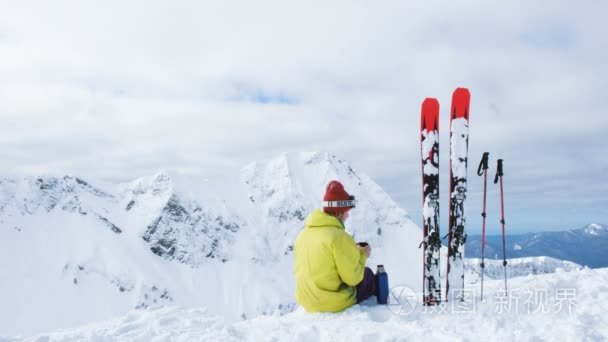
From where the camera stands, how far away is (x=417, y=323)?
6828 mm

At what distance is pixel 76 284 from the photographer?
7653 inches

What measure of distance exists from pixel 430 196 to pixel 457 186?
655mm

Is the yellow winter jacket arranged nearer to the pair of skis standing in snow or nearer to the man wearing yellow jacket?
the man wearing yellow jacket

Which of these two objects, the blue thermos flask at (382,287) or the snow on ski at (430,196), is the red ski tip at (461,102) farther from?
the blue thermos flask at (382,287)

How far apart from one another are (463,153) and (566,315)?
4.37m

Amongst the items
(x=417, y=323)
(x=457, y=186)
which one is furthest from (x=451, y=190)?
(x=417, y=323)

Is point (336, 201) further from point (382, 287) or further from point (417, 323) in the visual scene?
point (417, 323)

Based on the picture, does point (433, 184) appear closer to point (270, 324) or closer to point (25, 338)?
point (270, 324)

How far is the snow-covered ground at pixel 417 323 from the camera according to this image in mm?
6254

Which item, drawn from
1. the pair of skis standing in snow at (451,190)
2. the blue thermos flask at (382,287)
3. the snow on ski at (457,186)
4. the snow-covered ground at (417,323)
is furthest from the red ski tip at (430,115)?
the blue thermos flask at (382,287)

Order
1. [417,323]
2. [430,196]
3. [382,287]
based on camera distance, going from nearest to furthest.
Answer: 1. [417,323]
2. [382,287]
3. [430,196]

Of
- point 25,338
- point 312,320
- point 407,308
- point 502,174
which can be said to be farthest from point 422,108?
point 25,338

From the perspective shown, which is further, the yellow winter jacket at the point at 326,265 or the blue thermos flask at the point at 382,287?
the blue thermos flask at the point at 382,287

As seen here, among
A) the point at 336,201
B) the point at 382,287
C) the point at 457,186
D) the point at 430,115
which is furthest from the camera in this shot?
the point at 430,115
